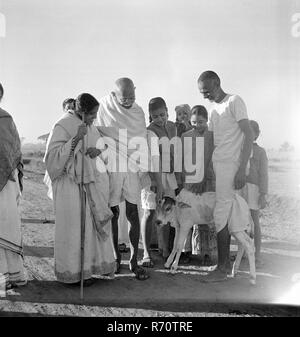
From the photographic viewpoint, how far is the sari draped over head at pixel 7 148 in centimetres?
536

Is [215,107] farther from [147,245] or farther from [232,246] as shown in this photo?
[232,246]

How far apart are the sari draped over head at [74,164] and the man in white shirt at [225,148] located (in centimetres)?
137

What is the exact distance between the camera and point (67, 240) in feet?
17.5

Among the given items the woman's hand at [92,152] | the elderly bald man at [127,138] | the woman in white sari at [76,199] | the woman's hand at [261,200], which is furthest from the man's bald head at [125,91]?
the woman's hand at [261,200]

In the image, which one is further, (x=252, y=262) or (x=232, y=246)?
(x=232, y=246)

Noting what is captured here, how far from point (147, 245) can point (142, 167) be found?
1.12m

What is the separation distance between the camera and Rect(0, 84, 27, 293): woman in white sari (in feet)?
17.4

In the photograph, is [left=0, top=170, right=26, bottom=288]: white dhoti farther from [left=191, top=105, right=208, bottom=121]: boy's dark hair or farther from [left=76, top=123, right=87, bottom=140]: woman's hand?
[left=191, top=105, right=208, bottom=121]: boy's dark hair

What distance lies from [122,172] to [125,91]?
1.00 metres

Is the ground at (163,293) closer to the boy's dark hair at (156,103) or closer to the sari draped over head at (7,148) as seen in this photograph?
the sari draped over head at (7,148)

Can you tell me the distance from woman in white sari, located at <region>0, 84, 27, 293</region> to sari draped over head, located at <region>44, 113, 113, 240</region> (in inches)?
16.8

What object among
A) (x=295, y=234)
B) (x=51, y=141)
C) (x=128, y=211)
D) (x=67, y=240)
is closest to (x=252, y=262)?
(x=128, y=211)

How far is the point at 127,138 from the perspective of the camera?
589 cm
